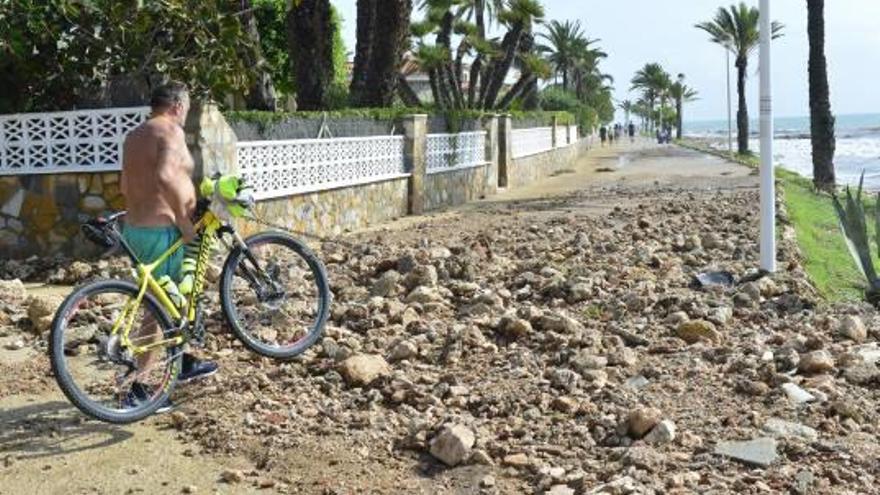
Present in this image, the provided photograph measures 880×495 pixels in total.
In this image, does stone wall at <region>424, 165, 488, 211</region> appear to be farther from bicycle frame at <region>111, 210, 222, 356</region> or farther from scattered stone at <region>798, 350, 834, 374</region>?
bicycle frame at <region>111, 210, 222, 356</region>

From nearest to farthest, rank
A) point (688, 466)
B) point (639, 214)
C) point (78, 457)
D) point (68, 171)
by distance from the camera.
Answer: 1. point (688, 466)
2. point (78, 457)
3. point (68, 171)
4. point (639, 214)

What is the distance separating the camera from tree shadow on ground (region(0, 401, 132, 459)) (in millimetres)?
4986

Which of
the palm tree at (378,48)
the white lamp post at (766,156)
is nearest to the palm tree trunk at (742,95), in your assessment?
the palm tree at (378,48)

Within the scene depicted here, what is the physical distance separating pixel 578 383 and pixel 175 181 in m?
2.31

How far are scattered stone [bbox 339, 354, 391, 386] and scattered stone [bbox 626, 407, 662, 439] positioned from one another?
1477 millimetres

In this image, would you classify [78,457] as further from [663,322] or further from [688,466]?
[663,322]

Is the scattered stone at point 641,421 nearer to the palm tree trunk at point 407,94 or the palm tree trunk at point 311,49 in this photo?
the palm tree trunk at point 311,49

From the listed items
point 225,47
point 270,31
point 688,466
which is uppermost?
point 270,31

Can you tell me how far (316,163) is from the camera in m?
13.5

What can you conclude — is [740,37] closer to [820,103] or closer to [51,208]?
[820,103]

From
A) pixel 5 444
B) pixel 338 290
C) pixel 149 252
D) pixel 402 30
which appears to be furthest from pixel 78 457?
pixel 402 30

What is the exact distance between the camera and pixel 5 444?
200 inches

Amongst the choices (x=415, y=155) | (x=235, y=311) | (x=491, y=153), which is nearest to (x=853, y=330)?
(x=235, y=311)

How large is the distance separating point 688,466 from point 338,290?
14.8ft
